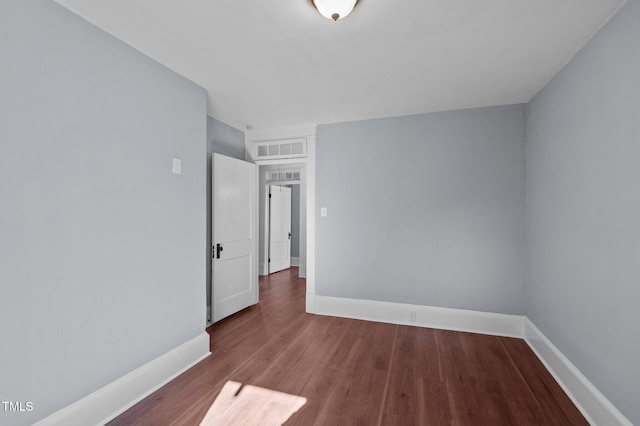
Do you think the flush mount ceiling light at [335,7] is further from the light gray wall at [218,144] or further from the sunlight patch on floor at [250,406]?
the sunlight patch on floor at [250,406]

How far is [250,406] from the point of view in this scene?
199 centimetres

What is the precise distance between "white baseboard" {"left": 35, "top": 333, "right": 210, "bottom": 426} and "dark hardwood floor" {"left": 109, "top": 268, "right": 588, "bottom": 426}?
68mm

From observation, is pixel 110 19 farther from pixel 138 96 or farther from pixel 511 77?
pixel 511 77

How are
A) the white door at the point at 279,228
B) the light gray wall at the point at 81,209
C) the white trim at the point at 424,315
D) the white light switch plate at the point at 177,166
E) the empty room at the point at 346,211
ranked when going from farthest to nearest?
the white door at the point at 279,228
the white trim at the point at 424,315
the white light switch plate at the point at 177,166
the empty room at the point at 346,211
the light gray wall at the point at 81,209

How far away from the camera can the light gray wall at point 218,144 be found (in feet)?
11.5

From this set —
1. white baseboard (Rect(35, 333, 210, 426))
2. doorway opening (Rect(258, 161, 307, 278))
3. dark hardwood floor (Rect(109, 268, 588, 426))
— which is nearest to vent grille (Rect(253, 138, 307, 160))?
doorway opening (Rect(258, 161, 307, 278))

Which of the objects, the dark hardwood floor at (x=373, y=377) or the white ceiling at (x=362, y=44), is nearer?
the white ceiling at (x=362, y=44)

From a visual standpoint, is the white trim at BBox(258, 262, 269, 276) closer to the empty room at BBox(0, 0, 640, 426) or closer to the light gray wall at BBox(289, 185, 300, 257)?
the light gray wall at BBox(289, 185, 300, 257)

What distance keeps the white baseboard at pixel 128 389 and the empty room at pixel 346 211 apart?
0.05 feet

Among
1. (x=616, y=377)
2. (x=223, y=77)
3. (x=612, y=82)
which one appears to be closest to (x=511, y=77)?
(x=612, y=82)

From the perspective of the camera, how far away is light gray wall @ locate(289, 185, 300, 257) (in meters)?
7.41

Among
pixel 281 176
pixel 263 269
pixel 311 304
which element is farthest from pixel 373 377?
pixel 281 176

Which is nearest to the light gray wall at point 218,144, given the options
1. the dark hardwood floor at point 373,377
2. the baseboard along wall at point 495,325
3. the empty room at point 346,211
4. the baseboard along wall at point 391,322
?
the empty room at point 346,211

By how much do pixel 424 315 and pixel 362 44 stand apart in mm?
3014
